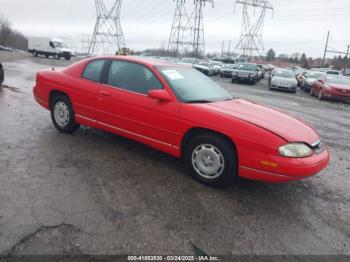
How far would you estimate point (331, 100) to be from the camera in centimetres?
1667

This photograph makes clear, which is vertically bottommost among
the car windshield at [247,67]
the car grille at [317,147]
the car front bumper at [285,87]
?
the car grille at [317,147]

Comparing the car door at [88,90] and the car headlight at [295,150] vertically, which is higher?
the car door at [88,90]

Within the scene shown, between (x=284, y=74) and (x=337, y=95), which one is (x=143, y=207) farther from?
(x=284, y=74)

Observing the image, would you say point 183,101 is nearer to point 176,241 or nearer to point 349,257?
point 176,241

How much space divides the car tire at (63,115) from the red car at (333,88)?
1449 centimetres

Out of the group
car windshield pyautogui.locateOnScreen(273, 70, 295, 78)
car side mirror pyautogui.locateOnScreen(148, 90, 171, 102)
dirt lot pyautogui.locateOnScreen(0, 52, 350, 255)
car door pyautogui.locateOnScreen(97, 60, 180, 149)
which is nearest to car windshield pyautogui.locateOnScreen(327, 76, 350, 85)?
car windshield pyautogui.locateOnScreen(273, 70, 295, 78)

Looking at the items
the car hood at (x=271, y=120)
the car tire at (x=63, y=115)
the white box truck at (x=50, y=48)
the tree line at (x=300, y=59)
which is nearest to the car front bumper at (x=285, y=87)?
the car hood at (x=271, y=120)

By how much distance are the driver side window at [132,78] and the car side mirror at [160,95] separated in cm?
19

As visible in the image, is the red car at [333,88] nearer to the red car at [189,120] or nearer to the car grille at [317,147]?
the red car at [189,120]

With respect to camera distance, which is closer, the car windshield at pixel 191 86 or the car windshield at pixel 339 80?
the car windshield at pixel 191 86

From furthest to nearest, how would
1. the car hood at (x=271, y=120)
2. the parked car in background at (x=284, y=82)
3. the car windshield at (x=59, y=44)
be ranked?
the car windshield at (x=59, y=44) → the parked car in background at (x=284, y=82) → the car hood at (x=271, y=120)

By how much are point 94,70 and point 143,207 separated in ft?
9.22

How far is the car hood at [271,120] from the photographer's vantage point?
3717 mm

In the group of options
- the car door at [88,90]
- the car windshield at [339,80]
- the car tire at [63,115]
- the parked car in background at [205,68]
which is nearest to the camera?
the car door at [88,90]
